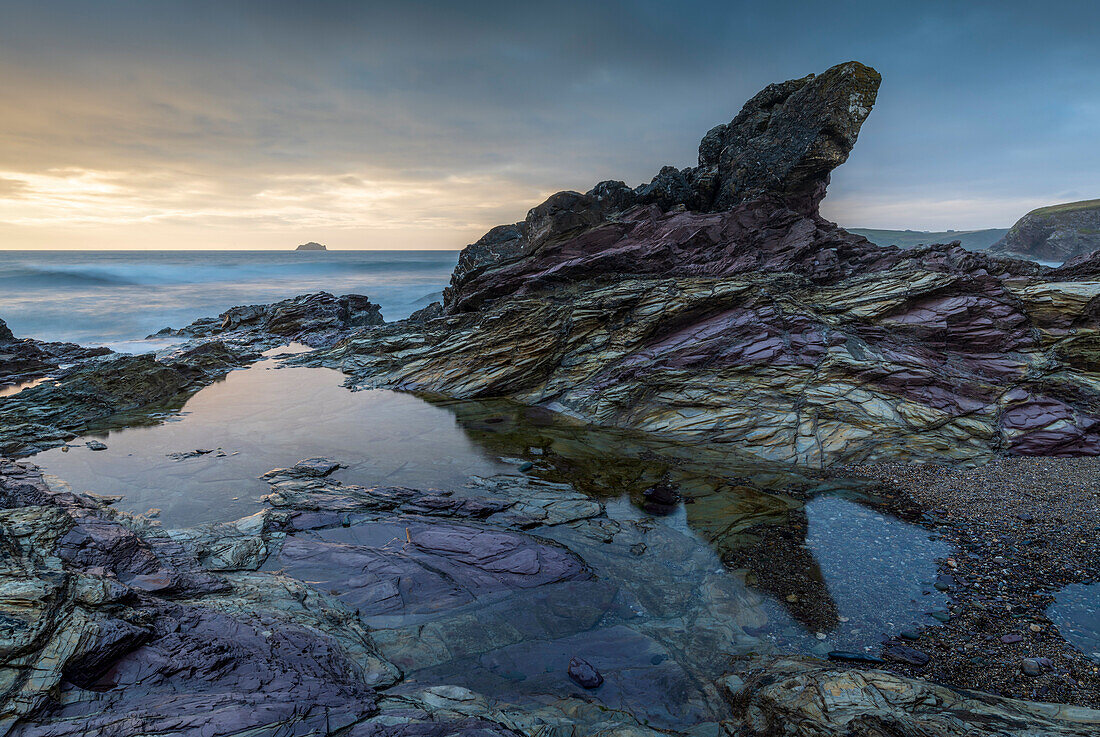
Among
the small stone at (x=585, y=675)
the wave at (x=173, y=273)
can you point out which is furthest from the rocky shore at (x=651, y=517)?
the wave at (x=173, y=273)

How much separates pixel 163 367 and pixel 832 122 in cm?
3329

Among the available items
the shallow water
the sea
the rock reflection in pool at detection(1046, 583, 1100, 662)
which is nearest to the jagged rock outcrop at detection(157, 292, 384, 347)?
the sea

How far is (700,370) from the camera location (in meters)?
18.6

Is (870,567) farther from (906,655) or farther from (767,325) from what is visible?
(767,325)

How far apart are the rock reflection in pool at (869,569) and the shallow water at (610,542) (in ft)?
0.11

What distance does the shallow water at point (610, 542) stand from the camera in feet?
22.2

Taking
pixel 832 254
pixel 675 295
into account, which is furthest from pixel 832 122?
pixel 675 295

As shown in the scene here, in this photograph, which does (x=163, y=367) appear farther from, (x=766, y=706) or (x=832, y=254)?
(x=832, y=254)

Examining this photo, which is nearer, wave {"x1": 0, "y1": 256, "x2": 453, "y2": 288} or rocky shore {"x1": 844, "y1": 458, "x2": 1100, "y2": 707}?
rocky shore {"x1": 844, "y1": 458, "x2": 1100, "y2": 707}

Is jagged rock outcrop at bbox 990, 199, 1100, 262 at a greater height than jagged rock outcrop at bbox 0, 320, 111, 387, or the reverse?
jagged rock outcrop at bbox 990, 199, 1100, 262

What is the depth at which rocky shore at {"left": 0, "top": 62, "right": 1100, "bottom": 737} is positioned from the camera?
5.01 meters

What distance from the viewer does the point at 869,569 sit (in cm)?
896

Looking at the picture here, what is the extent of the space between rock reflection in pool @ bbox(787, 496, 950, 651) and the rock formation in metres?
3.55

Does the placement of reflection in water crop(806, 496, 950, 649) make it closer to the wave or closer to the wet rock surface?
the wet rock surface
